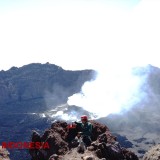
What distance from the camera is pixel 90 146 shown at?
28.8 m

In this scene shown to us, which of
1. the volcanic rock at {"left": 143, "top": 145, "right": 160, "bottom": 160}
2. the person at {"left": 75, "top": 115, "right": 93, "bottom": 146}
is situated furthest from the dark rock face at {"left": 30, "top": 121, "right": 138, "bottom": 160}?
the volcanic rock at {"left": 143, "top": 145, "right": 160, "bottom": 160}

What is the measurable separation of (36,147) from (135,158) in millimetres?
10187

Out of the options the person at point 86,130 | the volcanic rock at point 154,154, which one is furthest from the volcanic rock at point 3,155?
the volcanic rock at point 154,154

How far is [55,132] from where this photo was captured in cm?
3538

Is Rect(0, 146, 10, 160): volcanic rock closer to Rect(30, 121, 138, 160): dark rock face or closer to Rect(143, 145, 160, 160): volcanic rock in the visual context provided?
Rect(30, 121, 138, 160): dark rock face

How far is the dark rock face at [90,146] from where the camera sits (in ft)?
92.5

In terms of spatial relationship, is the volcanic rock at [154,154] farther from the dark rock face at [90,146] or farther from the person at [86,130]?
the person at [86,130]

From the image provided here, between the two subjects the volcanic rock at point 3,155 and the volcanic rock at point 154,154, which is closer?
the volcanic rock at point 154,154

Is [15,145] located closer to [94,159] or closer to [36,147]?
[36,147]

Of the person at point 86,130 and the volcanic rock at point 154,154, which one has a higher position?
the person at point 86,130

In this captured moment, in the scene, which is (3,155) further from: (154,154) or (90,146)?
(154,154)

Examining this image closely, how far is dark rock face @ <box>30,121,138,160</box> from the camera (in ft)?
92.5

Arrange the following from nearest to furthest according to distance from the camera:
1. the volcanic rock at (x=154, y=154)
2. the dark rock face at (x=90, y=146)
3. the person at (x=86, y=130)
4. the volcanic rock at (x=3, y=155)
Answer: the volcanic rock at (x=154, y=154), the dark rock face at (x=90, y=146), the person at (x=86, y=130), the volcanic rock at (x=3, y=155)

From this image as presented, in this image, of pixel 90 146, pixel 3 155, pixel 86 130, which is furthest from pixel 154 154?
pixel 3 155
